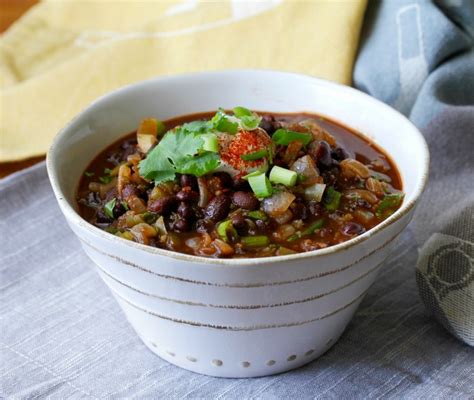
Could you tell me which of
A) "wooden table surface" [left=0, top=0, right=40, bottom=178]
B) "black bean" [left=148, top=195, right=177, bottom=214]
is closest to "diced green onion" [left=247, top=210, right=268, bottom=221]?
"black bean" [left=148, top=195, right=177, bottom=214]

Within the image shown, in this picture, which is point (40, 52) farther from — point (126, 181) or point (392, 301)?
point (392, 301)

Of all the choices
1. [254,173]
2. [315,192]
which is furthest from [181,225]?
[315,192]

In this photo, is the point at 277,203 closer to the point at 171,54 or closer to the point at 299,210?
the point at 299,210

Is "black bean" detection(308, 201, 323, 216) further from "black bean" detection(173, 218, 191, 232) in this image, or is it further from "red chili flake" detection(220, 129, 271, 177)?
"black bean" detection(173, 218, 191, 232)

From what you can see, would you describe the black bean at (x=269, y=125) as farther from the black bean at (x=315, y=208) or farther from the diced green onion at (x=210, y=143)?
the black bean at (x=315, y=208)

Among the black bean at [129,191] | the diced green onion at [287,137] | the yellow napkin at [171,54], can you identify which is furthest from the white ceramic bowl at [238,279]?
the yellow napkin at [171,54]

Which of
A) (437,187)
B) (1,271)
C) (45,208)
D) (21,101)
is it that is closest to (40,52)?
(21,101)
